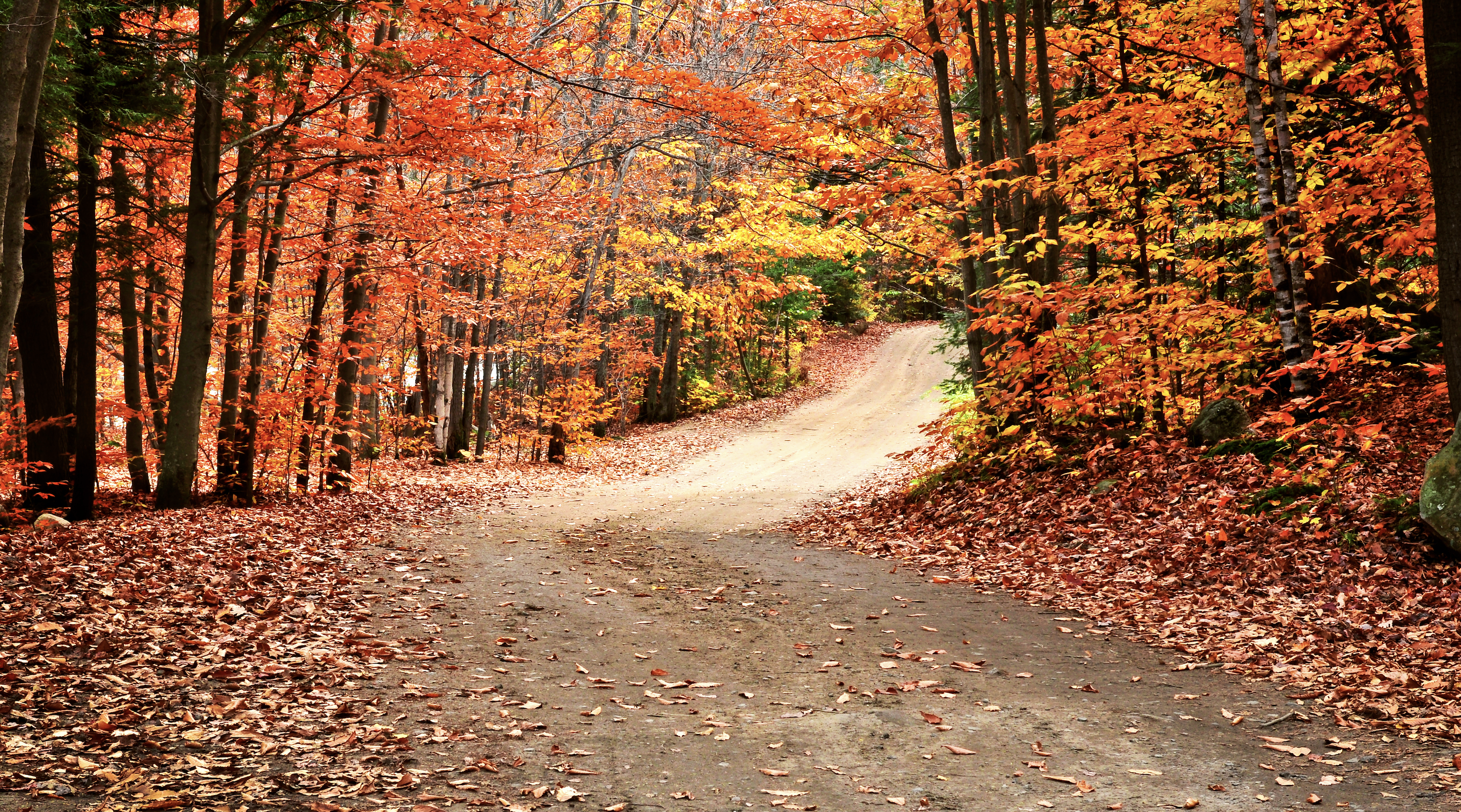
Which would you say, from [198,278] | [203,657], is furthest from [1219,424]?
[198,278]

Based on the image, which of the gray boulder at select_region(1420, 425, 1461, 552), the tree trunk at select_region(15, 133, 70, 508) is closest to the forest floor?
the tree trunk at select_region(15, 133, 70, 508)

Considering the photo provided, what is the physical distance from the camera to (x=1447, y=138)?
5973 millimetres

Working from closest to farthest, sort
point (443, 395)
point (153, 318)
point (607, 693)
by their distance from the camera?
point (607, 693) → point (153, 318) → point (443, 395)

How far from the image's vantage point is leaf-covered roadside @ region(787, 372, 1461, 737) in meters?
5.34

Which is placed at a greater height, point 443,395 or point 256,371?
point 443,395

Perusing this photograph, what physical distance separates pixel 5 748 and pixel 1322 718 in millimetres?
6360

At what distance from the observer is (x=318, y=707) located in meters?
4.95

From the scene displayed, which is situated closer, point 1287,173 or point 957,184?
point 1287,173

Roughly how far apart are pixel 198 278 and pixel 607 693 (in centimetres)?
857

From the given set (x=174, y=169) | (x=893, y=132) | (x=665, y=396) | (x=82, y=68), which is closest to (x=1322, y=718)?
(x=893, y=132)

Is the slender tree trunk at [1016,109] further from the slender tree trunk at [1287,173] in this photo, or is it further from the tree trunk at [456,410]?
the tree trunk at [456,410]

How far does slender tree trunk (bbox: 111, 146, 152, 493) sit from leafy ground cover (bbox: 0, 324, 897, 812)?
2.40 meters

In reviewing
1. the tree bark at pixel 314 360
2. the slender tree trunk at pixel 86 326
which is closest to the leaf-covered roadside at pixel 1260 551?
the tree bark at pixel 314 360

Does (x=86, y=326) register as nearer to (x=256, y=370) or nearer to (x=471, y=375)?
(x=256, y=370)
